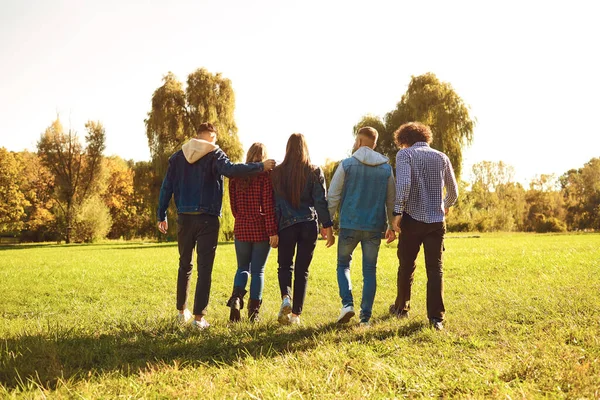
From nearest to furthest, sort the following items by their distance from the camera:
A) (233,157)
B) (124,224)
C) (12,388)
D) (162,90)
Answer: (12,388) < (233,157) < (162,90) < (124,224)

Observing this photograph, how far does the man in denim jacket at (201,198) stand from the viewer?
5242 mm

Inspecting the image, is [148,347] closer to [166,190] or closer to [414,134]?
[166,190]

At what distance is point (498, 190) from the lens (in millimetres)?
59656

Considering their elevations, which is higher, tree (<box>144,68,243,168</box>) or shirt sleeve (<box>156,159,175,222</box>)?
tree (<box>144,68,243,168</box>)

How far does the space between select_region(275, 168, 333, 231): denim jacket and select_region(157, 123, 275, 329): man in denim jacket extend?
1.43 feet

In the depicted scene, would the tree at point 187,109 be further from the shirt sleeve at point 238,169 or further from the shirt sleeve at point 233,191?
the shirt sleeve at point 238,169

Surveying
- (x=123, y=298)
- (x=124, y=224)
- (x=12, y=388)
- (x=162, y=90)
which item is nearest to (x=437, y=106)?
(x=162, y=90)

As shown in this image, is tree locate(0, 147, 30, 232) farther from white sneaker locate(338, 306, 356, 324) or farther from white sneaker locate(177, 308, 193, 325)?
white sneaker locate(338, 306, 356, 324)

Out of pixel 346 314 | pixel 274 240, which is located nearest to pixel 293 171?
pixel 274 240

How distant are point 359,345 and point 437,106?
27.3 meters

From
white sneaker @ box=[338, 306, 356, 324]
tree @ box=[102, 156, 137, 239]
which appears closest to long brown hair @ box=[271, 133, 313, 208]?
white sneaker @ box=[338, 306, 356, 324]

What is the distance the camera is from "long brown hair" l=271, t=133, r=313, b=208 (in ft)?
17.2

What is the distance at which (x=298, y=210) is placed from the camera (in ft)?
17.6

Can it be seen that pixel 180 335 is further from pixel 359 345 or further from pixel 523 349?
pixel 523 349
